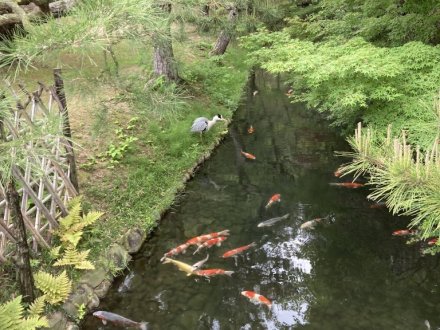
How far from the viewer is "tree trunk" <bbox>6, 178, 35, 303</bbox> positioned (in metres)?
4.55

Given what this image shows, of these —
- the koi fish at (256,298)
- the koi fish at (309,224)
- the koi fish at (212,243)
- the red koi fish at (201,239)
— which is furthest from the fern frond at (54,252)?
the koi fish at (309,224)

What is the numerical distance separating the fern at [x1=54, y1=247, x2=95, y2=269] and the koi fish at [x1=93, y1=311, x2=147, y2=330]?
786mm

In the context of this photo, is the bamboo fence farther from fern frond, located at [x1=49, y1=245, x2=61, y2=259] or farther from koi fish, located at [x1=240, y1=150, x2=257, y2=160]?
koi fish, located at [x1=240, y1=150, x2=257, y2=160]

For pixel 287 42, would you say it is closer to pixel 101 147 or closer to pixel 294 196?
pixel 294 196

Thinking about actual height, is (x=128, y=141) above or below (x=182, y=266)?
above

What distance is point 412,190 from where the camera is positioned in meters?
3.61

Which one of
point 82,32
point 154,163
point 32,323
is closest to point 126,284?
point 32,323

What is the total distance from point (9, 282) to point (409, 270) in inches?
244

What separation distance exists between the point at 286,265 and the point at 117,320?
292 cm

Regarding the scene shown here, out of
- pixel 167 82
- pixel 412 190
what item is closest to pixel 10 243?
pixel 412 190

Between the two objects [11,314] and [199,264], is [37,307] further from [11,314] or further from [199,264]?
[199,264]

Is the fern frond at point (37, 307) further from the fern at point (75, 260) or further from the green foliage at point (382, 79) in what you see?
the green foliage at point (382, 79)

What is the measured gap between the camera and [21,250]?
4949 millimetres

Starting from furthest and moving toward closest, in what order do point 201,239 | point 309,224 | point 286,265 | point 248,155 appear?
1. point 248,155
2. point 309,224
3. point 201,239
4. point 286,265
